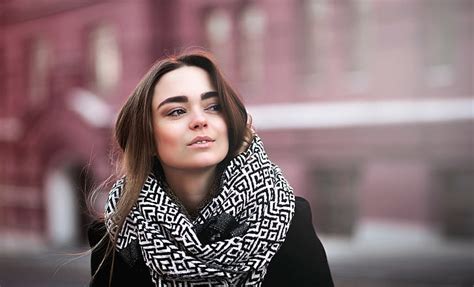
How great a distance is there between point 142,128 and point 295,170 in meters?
11.8

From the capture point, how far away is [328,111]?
13758 millimetres

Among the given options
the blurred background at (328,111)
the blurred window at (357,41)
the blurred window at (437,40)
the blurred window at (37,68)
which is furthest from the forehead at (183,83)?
the blurred window at (37,68)

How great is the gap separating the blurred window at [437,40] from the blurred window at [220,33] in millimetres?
3417

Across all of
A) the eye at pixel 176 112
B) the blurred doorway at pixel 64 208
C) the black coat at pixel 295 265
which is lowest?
the blurred doorway at pixel 64 208

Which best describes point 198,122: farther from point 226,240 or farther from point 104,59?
point 104,59

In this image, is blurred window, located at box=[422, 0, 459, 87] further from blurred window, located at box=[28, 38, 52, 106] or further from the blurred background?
blurred window, located at box=[28, 38, 52, 106]

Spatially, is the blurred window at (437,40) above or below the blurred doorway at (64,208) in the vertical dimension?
above

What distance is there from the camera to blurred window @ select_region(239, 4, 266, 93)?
47.4 ft

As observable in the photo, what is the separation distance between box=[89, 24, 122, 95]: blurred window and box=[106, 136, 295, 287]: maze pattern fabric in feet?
45.8

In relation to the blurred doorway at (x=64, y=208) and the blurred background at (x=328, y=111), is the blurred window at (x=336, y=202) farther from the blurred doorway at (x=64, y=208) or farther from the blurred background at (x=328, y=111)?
the blurred doorway at (x=64, y=208)

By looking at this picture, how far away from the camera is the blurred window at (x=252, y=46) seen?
47.4ft

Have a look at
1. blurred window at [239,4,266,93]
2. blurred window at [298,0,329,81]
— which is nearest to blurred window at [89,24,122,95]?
blurred window at [239,4,266,93]

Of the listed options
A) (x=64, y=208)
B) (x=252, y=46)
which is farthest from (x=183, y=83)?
(x=64, y=208)

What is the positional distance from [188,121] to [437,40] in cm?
1129
